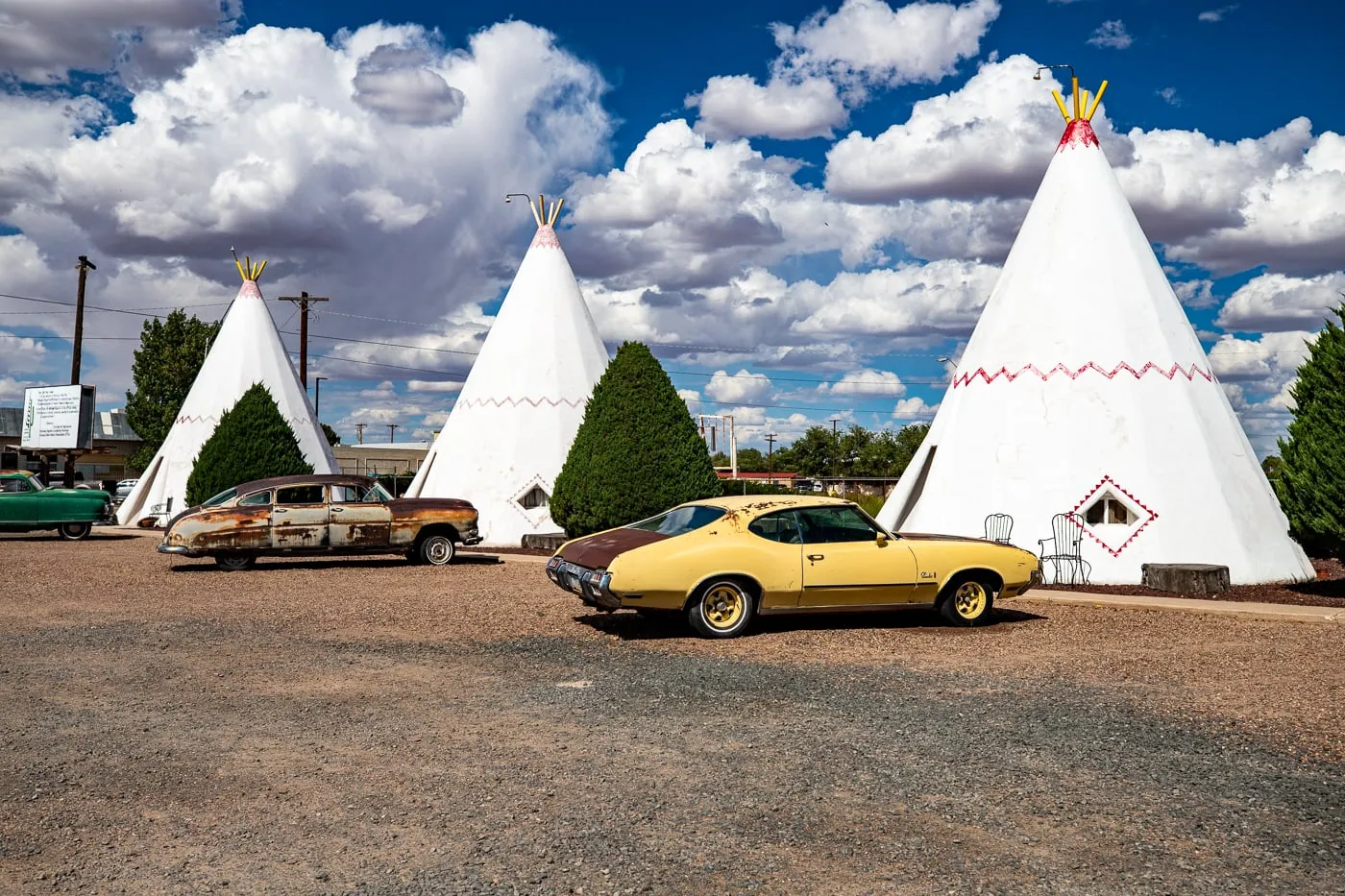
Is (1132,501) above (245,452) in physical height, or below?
below

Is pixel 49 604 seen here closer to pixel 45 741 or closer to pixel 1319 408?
pixel 45 741

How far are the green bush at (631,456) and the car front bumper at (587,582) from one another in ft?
22.2

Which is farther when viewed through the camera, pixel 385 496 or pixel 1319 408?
pixel 385 496

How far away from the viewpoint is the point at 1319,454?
1155 centimetres

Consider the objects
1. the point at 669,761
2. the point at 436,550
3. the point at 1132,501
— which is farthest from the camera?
the point at 436,550

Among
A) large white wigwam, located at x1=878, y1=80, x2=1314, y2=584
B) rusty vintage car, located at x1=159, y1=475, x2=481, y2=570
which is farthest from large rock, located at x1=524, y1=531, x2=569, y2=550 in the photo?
large white wigwam, located at x1=878, y1=80, x2=1314, y2=584

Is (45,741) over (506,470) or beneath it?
beneath

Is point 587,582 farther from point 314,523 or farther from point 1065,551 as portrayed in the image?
point 314,523

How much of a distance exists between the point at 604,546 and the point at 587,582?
0.41 metres

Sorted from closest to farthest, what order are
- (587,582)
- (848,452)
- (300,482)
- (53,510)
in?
(587,582) → (300,482) → (53,510) → (848,452)

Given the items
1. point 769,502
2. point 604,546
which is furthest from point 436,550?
point 769,502

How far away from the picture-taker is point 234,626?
948 cm

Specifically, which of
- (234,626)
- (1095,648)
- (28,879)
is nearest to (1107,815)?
(28,879)

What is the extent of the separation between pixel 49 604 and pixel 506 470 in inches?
397
